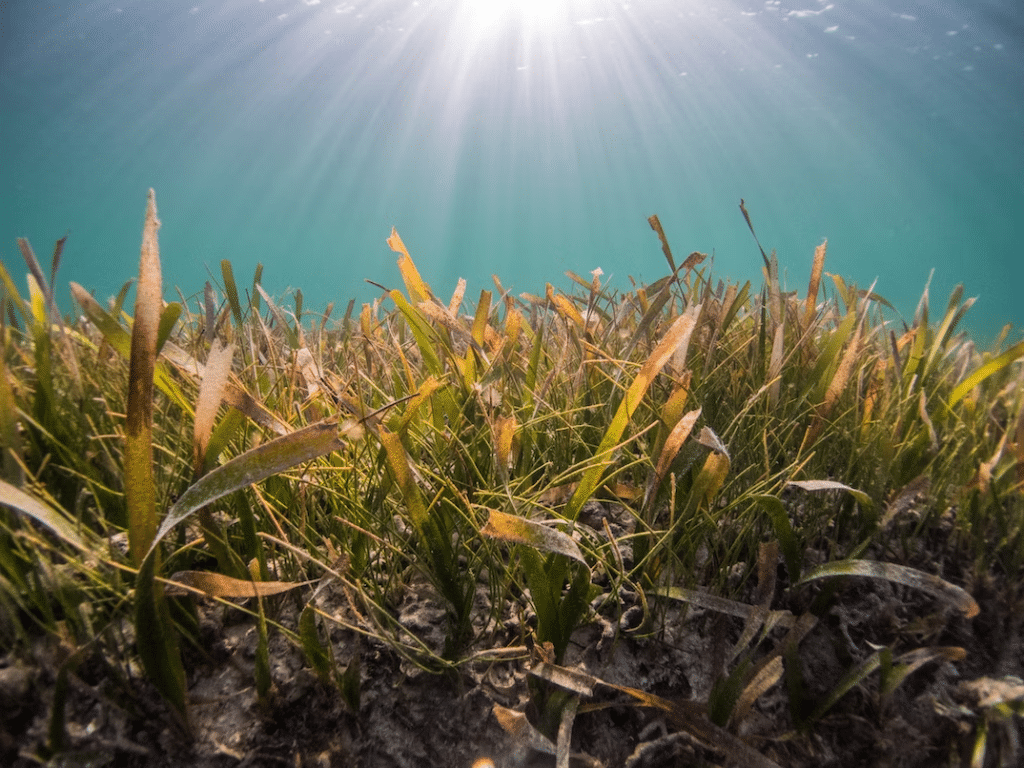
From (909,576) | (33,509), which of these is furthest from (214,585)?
(909,576)

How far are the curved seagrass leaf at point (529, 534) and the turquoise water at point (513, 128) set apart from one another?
1662cm

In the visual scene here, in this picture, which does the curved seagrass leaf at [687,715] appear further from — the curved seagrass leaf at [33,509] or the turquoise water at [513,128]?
the turquoise water at [513,128]

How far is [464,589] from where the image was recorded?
2.58 feet

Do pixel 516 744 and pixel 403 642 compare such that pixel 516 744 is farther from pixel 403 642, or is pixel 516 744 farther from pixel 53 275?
pixel 53 275

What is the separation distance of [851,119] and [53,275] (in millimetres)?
69085

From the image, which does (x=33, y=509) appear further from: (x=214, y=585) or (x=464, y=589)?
(x=464, y=589)

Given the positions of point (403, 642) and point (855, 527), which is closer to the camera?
point (403, 642)

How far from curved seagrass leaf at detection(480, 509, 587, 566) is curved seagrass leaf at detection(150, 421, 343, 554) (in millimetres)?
195

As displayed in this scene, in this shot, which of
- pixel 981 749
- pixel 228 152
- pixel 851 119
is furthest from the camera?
pixel 228 152

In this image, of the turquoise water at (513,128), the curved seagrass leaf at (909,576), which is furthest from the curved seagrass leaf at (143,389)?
the turquoise water at (513,128)


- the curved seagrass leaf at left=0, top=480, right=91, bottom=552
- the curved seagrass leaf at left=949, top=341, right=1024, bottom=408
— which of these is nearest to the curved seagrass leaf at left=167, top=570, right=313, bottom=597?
the curved seagrass leaf at left=0, top=480, right=91, bottom=552

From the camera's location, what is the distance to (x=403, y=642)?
0.71m

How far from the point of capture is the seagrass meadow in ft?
1.99

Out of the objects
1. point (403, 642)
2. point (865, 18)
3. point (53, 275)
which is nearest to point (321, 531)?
point (403, 642)
